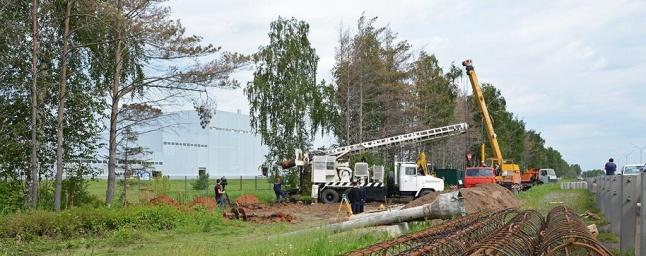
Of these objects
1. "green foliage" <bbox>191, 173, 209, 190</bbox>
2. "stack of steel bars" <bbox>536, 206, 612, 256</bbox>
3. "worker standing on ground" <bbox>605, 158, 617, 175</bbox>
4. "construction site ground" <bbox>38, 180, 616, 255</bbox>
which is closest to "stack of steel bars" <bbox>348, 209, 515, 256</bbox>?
"stack of steel bars" <bbox>536, 206, 612, 256</bbox>

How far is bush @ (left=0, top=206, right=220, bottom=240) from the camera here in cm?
1662

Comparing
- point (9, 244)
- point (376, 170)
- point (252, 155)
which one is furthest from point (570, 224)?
point (252, 155)

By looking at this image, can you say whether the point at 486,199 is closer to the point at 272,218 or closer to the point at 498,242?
the point at 272,218

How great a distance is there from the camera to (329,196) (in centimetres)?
3347

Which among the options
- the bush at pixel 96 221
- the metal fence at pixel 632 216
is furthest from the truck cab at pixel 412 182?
the metal fence at pixel 632 216

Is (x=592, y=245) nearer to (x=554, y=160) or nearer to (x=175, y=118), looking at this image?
(x=175, y=118)

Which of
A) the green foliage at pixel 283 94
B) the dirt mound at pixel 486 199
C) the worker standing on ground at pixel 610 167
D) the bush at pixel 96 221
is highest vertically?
the green foliage at pixel 283 94

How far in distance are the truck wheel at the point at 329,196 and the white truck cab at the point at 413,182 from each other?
313cm

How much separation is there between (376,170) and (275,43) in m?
12.1

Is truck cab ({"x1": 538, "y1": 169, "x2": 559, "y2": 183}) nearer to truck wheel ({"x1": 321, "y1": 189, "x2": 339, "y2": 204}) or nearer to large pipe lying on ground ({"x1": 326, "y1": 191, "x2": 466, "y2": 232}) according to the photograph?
truck wheel ({"x1": 321, "y1": 189, "x2": 339, "y2": 204})

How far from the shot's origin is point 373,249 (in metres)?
8.78

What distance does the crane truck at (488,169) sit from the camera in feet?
129

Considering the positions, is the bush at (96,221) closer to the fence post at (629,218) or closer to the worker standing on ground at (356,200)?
the worker standing on ground at (356,200)

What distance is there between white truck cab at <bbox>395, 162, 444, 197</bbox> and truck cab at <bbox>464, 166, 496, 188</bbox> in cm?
625
